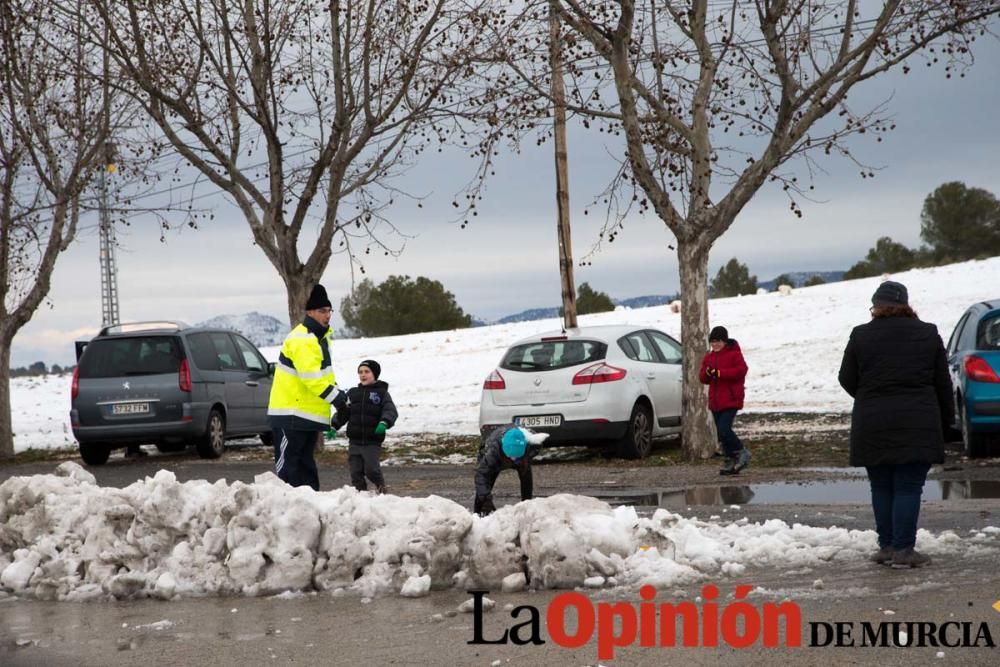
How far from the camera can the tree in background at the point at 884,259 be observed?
76188mm

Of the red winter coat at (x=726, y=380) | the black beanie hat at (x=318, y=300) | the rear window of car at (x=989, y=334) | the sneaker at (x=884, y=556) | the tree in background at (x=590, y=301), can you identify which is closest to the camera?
the sneaker at (x=884, y=556)

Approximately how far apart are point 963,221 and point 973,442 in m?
64.4

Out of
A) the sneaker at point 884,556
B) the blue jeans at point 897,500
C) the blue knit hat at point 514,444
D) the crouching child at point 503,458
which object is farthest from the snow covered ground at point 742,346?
the sneaker at point 884,556

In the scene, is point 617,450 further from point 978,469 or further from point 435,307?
point 435,307

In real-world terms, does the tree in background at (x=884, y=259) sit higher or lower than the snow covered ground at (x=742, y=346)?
higher

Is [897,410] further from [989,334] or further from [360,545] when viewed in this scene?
[989,334]

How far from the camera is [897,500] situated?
830cm

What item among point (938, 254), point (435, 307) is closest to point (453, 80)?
point (435, 307)

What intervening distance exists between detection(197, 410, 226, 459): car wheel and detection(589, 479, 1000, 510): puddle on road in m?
7.98

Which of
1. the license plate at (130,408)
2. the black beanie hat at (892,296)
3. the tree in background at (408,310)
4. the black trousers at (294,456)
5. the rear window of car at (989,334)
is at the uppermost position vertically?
the tree in background at (408,310)

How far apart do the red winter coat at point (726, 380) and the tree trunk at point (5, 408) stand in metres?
13.0

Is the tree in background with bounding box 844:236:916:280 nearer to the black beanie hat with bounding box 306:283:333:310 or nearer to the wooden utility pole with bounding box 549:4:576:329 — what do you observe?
the wooden utility pole with bounding box 549:4:576:329

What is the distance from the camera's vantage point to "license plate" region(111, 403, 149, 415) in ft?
61.7

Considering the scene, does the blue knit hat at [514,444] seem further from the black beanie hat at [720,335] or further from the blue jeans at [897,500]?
the black beanie hat at [720,335]
